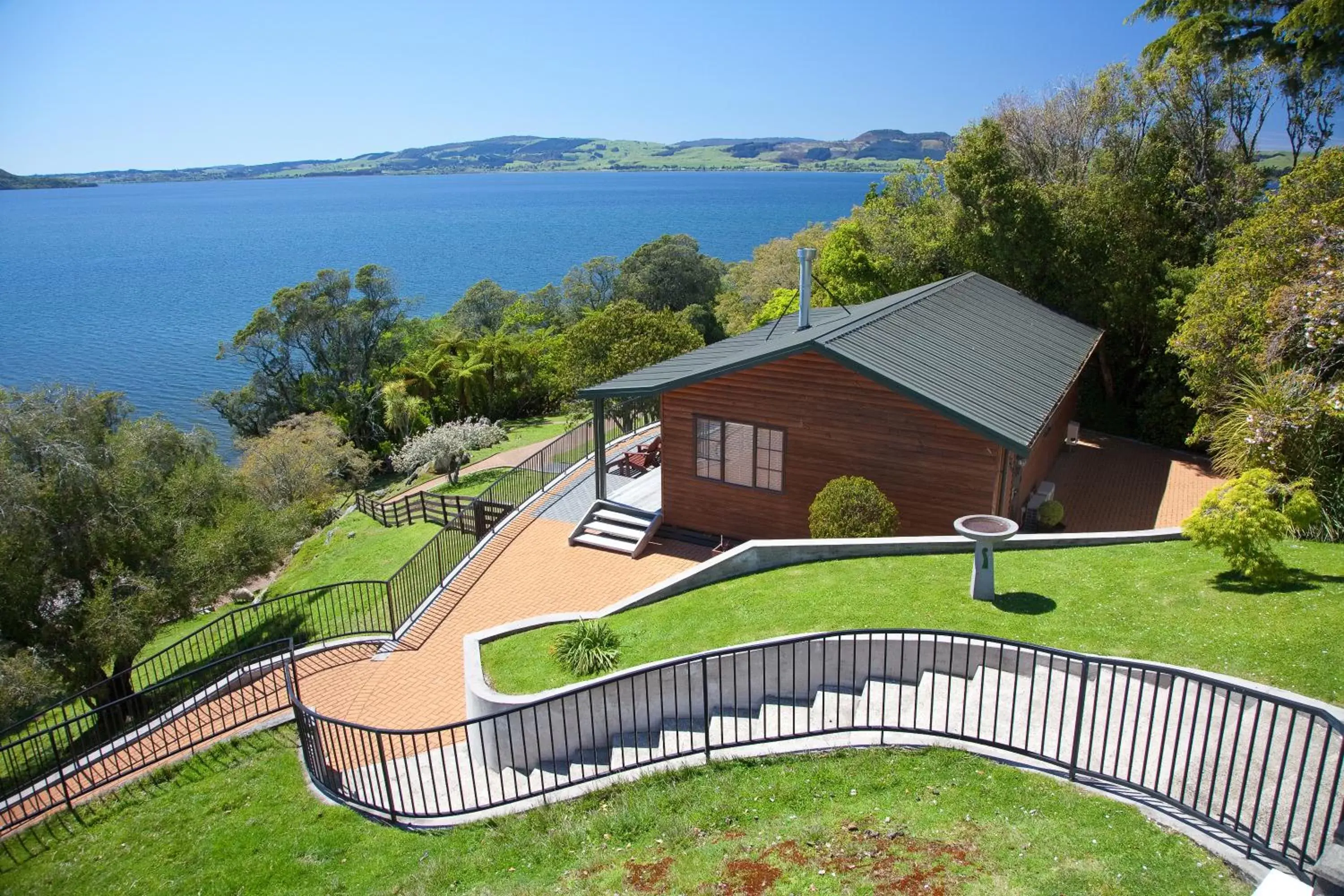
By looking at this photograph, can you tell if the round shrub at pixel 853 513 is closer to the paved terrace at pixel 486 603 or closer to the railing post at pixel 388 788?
the paved terrace at pixel 486 603

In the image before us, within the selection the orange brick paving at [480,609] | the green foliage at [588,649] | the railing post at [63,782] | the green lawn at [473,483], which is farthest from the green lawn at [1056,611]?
the green lawn at [473,483]

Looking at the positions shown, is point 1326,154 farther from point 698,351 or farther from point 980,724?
point 980,724

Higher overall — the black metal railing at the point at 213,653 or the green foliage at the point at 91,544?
the green foliage at the point at 91,544

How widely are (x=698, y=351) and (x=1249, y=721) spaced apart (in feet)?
47.6

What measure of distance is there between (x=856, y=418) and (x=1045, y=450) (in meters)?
7.03

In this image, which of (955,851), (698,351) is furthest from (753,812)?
(698,351)

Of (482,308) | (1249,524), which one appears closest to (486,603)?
(1249,524)

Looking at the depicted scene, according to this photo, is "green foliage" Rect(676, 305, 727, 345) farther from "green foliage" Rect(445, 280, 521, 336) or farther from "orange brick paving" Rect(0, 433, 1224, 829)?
"orange brick paving" Rect(0, 433, 1224, 829)

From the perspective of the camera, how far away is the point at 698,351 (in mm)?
20531

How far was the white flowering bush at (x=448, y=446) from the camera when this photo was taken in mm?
31594

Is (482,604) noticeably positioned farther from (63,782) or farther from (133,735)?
(63,782)

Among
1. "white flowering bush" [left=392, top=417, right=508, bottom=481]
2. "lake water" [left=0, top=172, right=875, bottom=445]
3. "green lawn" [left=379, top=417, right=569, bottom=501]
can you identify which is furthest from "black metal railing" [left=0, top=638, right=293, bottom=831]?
"lake water" [left=0, top=172, right=875, bottom=445]

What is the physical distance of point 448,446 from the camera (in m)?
31.5

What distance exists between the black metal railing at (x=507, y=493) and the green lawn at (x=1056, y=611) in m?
7.45
